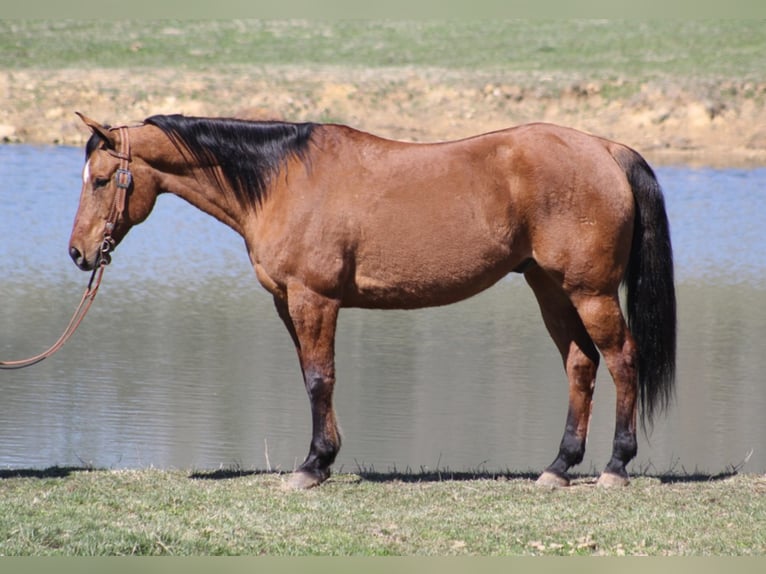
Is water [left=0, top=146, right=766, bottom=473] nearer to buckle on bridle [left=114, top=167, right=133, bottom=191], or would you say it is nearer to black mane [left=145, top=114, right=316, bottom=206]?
black mane [left=145, top=114, right=316, bottom=206]

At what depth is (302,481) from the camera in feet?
22.2

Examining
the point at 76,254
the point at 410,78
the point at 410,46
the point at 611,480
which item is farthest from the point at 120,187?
the point at 410,46

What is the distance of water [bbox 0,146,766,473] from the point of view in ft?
28.4

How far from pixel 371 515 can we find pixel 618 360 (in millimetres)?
1817

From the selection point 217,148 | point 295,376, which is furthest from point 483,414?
point 217,148

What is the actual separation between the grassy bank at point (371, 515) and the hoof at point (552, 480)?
66 mm

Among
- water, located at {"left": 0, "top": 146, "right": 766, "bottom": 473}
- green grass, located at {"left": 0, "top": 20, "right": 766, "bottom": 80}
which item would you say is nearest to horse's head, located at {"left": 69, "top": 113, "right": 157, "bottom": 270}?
water, located at {"left": 0, "top": 146, "right": 766, "bottom": 473}

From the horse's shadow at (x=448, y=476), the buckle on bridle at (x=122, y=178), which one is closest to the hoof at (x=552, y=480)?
the horse's shadow at (x=448, y=476)

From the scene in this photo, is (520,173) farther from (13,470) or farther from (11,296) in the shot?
(11,296)

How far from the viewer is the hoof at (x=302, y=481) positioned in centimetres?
673

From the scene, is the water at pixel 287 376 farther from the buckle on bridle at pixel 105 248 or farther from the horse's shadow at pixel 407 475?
the buckle on bridle at pixel 105 248

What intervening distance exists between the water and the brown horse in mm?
1119

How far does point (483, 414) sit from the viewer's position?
9688 millimetres

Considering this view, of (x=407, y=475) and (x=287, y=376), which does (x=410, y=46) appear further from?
(x=407, y=475)
